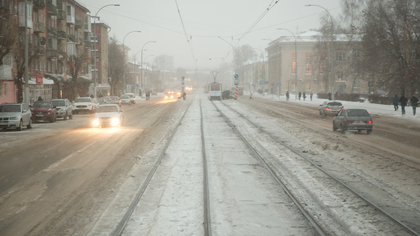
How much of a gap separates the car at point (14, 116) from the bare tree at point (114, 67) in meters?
49.6

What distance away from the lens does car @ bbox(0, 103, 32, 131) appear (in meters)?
23.5

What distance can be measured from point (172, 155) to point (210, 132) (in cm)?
787

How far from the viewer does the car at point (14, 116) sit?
2348 centimetres

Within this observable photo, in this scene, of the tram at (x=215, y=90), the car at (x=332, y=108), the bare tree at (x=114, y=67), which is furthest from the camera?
the bare tree at (x=114, y=67)

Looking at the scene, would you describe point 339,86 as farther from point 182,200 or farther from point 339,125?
point 182,200

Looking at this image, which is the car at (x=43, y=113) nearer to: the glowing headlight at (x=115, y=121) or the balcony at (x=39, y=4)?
the glowing headlight at (x=115, y=121)

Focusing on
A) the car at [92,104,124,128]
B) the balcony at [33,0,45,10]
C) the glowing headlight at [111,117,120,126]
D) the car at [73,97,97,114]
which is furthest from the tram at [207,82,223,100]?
the glowing headlight at [111,117,120,126]

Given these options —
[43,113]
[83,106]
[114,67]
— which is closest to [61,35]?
[114,67]

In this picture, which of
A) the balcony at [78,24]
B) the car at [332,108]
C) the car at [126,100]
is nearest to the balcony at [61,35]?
the balcony at [78,24]

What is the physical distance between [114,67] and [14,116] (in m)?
53.2

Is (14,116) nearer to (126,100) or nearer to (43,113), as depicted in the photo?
(43,113)

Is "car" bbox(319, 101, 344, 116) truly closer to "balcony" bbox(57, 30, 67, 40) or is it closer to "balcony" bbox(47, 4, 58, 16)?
"balcony" bbox(47, 4, 58, 16)

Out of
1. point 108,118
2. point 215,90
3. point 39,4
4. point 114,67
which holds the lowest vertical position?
point 108,118

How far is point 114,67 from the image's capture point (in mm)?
75750
